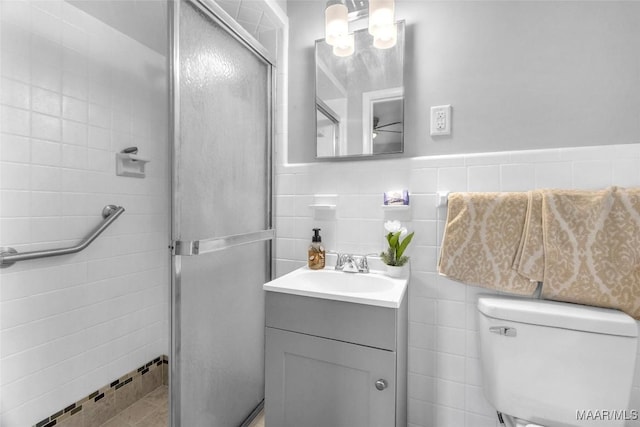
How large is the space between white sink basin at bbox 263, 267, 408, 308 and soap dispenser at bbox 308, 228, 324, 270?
3 cm

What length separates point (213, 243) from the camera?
105 centimetres

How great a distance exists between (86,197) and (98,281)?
430 mm

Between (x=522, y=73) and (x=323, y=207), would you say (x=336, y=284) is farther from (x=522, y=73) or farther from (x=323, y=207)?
(x=522, y=73)

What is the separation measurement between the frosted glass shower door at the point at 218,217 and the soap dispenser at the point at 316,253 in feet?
0.78

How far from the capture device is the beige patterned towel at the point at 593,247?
3.13 ft

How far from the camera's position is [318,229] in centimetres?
143

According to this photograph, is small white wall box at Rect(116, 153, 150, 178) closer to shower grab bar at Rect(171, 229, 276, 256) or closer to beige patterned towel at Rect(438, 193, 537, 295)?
shower grab bar at Rect(171, 229, 276, 256)

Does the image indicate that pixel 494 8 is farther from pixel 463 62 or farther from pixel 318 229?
pixel 318 229

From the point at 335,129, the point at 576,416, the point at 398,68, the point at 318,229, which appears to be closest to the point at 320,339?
the point at 318,229

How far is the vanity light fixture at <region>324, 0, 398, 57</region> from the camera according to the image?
1259 mm

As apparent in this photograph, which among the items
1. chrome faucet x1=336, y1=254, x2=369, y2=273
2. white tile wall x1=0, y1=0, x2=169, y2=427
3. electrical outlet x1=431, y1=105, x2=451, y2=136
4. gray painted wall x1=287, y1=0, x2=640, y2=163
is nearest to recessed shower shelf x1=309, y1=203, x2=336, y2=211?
chrome faucet x1=336, y1=254, x2=369, y2=273

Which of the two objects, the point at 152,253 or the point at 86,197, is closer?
the point at 86,197

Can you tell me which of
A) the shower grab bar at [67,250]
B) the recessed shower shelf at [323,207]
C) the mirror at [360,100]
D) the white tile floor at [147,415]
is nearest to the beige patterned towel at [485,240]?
the mirror at [360,100]

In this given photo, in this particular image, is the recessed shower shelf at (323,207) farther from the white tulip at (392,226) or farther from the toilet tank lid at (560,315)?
the toilet tank lid at (560,315)
